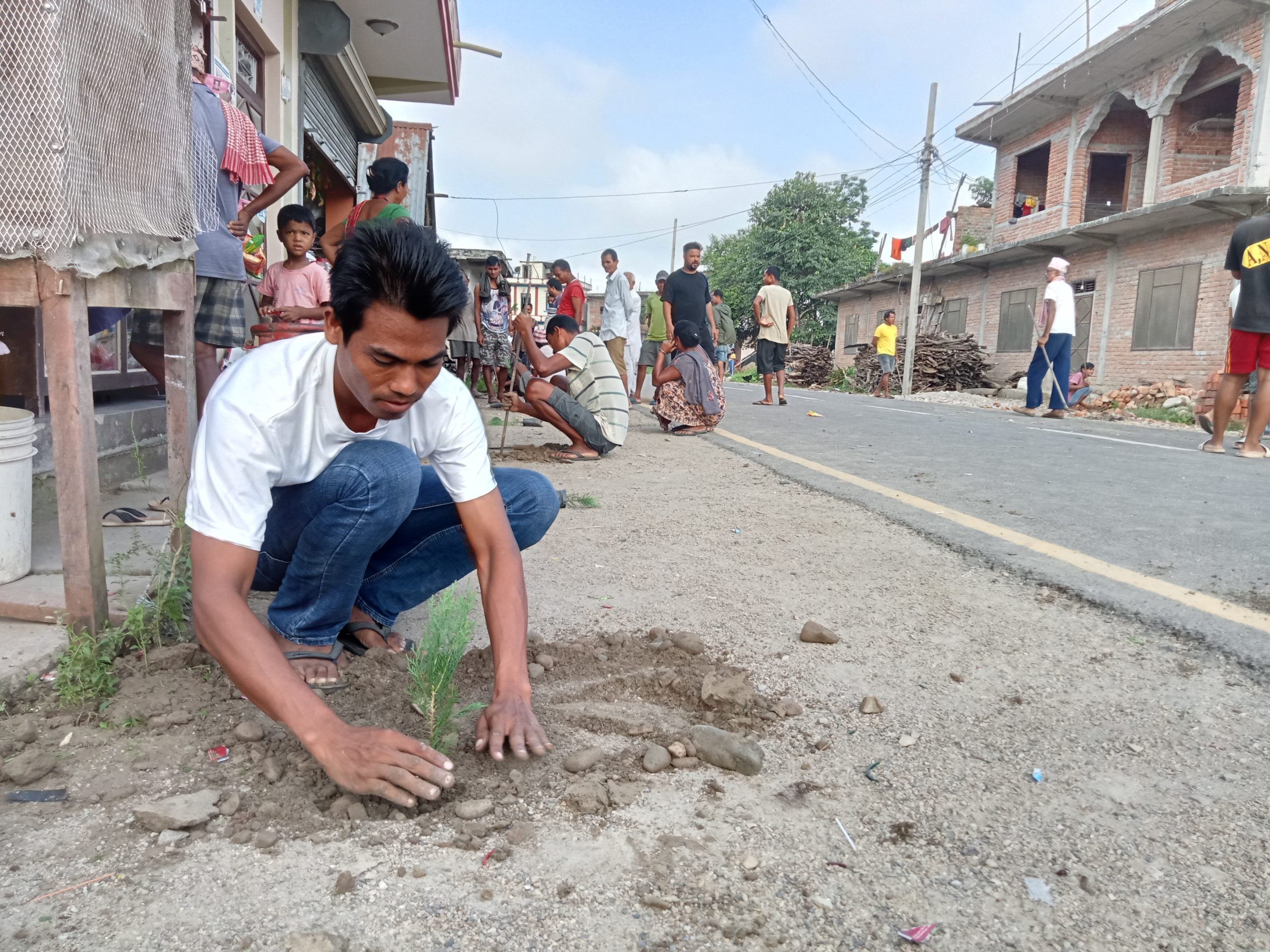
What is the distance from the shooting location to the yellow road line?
2.54 m

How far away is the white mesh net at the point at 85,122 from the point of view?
1.93 meters

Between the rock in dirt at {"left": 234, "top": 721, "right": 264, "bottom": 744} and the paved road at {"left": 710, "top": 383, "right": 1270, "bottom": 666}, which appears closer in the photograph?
the rock in dirt at {"left": 234, "top": 721, "right": 264, "bottom": 744}

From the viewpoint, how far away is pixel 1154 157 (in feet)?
55.4

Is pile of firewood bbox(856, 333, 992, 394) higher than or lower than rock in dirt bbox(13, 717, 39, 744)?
higher

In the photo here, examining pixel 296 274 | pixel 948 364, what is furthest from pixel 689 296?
pixel 948 364

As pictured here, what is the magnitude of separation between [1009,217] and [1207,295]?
772 cm

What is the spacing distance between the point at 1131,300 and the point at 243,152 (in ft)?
56.2

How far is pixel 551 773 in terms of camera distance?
67.2 inches

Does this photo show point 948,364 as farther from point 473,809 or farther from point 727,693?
point 473,809

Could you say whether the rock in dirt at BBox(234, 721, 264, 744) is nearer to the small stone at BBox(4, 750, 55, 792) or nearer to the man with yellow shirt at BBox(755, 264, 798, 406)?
the small stone at BBox(4, 750, 55, 792)

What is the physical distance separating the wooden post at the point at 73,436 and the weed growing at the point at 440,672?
0.87 m

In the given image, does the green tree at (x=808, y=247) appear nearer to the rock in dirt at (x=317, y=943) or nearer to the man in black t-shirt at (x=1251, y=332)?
the man in black t-shirt at (x=1251, y=332)

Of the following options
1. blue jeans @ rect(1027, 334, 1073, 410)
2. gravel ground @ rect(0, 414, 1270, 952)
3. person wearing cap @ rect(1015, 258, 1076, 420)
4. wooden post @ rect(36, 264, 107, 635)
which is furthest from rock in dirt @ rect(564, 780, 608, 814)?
blue jeans @ rect(1027, 334, 1073, 410)

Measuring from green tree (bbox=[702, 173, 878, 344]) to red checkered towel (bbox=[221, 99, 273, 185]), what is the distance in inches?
1280
